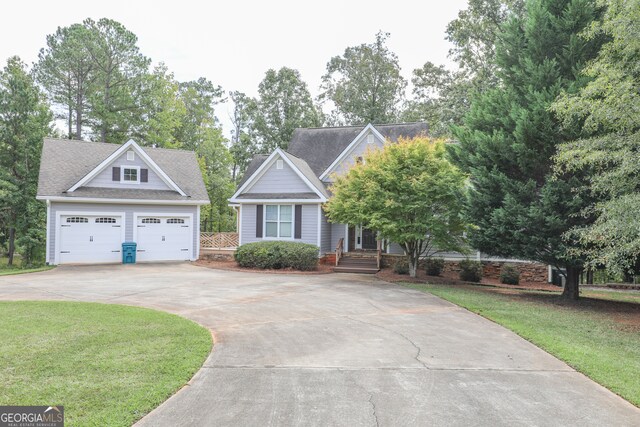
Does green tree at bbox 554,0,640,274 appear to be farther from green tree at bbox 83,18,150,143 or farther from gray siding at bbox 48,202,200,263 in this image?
green tree at bbox 83,18,150,143

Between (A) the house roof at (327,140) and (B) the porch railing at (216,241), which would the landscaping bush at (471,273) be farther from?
(B) the porch railing at (216,241)

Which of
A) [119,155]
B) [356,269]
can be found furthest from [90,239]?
[356,269]

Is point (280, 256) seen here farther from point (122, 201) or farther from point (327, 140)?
point (327, 140)

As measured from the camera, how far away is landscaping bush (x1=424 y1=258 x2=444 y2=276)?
59.4 feet

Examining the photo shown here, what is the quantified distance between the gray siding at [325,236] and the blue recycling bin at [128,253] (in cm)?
923

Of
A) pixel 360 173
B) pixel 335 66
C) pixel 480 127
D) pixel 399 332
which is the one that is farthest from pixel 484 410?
pixel 335 66

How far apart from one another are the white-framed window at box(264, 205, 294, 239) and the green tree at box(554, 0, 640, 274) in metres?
13.0

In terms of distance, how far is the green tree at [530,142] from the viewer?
1126 centimetres

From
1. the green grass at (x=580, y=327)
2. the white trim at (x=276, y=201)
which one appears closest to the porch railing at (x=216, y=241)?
the white trim at (x=276, y=201)

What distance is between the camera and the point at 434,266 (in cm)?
1817

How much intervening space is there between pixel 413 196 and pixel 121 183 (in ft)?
48.1

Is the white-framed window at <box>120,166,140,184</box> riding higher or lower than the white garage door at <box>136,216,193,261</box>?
→ higher

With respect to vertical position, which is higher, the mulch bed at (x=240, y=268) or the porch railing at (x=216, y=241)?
the porch railing at (x=216, y=241)

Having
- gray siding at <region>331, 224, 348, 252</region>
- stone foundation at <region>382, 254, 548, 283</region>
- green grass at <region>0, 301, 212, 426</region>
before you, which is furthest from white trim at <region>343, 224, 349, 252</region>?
green grass at <region>0, 301, 212, 426</region>
